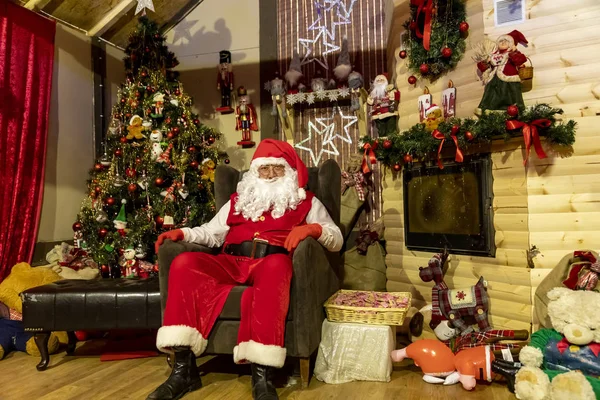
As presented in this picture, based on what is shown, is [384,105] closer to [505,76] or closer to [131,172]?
[505,76]

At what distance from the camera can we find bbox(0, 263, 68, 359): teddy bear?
2.66 meters

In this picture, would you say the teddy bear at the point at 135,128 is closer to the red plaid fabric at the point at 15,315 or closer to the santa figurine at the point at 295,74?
the santa figurine at the point at 295,74

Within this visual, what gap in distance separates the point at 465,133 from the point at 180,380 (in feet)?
6.96

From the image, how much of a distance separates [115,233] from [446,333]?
258 cm

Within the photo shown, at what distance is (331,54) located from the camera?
4219 millimetres

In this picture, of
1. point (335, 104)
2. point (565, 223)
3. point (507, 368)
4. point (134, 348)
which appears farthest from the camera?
point (335, 104)

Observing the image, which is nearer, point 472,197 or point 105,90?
point 472,197

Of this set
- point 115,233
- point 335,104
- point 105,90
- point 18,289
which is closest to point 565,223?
point 335,104

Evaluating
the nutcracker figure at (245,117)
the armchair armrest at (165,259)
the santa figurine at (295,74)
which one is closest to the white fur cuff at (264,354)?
the armchair armrest at (165,259)

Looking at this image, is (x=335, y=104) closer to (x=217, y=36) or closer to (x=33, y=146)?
(x=217, y=36)

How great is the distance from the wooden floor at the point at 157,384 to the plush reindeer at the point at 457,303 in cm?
39

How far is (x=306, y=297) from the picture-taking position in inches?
78.7

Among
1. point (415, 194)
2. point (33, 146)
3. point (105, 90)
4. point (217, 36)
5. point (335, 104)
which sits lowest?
point (415, 194)

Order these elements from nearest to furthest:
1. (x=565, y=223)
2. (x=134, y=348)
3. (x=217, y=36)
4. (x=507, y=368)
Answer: (x=507, y=368)
(x=565, y=223)
(x=134, y=348)
(x=217, y=36)
